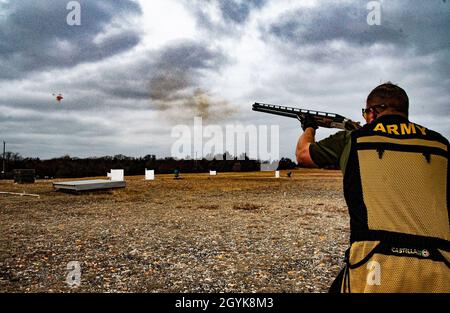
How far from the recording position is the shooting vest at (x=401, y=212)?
2674mm

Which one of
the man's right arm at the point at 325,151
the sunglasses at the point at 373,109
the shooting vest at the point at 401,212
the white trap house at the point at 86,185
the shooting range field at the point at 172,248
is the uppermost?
the sunglasses at the point at 373,109

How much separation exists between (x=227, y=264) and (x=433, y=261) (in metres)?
7.33

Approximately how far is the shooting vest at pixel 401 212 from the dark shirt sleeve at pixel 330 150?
0.27 m

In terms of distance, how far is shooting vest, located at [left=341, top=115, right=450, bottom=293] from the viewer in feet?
8.77

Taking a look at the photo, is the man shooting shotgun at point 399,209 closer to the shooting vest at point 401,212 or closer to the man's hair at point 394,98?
the shooting vest at point 401,212

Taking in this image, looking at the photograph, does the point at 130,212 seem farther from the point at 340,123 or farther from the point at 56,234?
the point at 340,123

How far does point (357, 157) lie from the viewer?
2908 mm

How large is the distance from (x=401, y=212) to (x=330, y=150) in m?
0.87

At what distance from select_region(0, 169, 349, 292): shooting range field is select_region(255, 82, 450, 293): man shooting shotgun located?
521 cm

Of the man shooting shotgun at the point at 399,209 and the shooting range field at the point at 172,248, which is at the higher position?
the man shooting shotgun at the point at 399,209

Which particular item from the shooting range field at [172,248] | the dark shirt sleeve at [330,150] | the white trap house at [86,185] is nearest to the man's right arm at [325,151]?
the dark shirt sleeve at [330,150]

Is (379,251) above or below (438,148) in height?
below

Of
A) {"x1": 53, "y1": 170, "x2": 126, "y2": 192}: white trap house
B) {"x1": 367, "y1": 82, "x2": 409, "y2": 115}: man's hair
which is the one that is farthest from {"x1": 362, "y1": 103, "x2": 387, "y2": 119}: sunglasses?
{"x1": 53, "y1": 170, "x2": 126, "y2": 192}: white trap house
